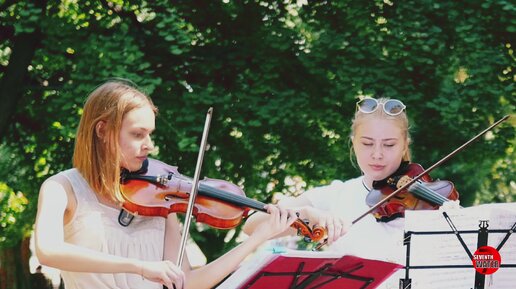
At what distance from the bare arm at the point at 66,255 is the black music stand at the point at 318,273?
0.88 feet

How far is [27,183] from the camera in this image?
815 centimetres

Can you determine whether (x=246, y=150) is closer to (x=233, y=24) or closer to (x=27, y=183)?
(x=233, y=24)

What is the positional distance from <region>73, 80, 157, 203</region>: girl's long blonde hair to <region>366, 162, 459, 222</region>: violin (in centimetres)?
106

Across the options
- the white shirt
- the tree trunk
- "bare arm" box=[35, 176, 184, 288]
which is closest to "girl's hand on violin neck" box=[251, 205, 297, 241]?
the white shirt

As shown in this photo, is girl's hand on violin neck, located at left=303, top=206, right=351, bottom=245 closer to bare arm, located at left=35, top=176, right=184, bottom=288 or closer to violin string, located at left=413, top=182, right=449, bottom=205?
violin string, located at left=413, top=182, right=449, bottom=205

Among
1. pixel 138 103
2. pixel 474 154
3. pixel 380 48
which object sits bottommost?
pixel 138 103

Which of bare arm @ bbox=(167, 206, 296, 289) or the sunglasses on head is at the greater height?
the sunglasses on head

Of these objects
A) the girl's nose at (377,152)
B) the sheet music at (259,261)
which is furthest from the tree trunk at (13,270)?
the sheet music at (259,261)

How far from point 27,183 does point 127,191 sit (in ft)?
17.1

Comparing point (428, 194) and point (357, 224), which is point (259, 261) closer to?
point (357, 224)

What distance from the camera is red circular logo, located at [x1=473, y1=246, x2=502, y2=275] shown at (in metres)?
2.96

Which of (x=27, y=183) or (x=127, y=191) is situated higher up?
(x=27, y=183)

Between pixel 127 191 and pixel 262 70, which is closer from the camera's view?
pixel 127 191

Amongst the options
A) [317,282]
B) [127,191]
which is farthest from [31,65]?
[317,282]
